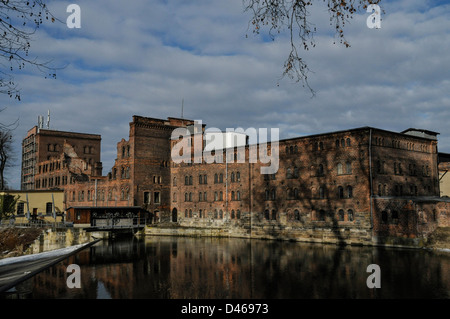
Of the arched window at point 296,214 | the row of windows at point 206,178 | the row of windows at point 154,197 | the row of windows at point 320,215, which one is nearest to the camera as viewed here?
the row of windows at point 320,215

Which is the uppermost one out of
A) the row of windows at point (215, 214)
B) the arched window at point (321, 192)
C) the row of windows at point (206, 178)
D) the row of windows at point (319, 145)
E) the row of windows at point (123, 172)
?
the row of windows at point (319, 145)

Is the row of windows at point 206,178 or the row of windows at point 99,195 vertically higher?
the row of windows at point 206,178

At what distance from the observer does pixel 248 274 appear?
20.3 meters

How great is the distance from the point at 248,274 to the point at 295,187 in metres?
18.4

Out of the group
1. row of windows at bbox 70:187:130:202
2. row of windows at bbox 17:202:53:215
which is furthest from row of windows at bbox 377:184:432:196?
row of windows at bbox 17:202:53:215

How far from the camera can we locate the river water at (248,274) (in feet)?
51.8

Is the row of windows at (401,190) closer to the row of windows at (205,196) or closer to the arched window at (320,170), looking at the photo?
the arched window at (320,170)

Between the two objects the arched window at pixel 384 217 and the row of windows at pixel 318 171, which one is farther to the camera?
the row of windows at pixel 318 171

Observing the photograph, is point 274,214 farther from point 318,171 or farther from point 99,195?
point 99,195

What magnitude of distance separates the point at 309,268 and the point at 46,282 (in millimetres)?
13604

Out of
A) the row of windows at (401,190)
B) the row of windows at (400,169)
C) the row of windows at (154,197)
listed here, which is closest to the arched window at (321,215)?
the row of windows at (401,190)

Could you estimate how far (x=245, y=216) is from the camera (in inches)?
1630

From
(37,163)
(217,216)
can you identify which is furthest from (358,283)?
(37,163)

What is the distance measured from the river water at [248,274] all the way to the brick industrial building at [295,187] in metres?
3.43
